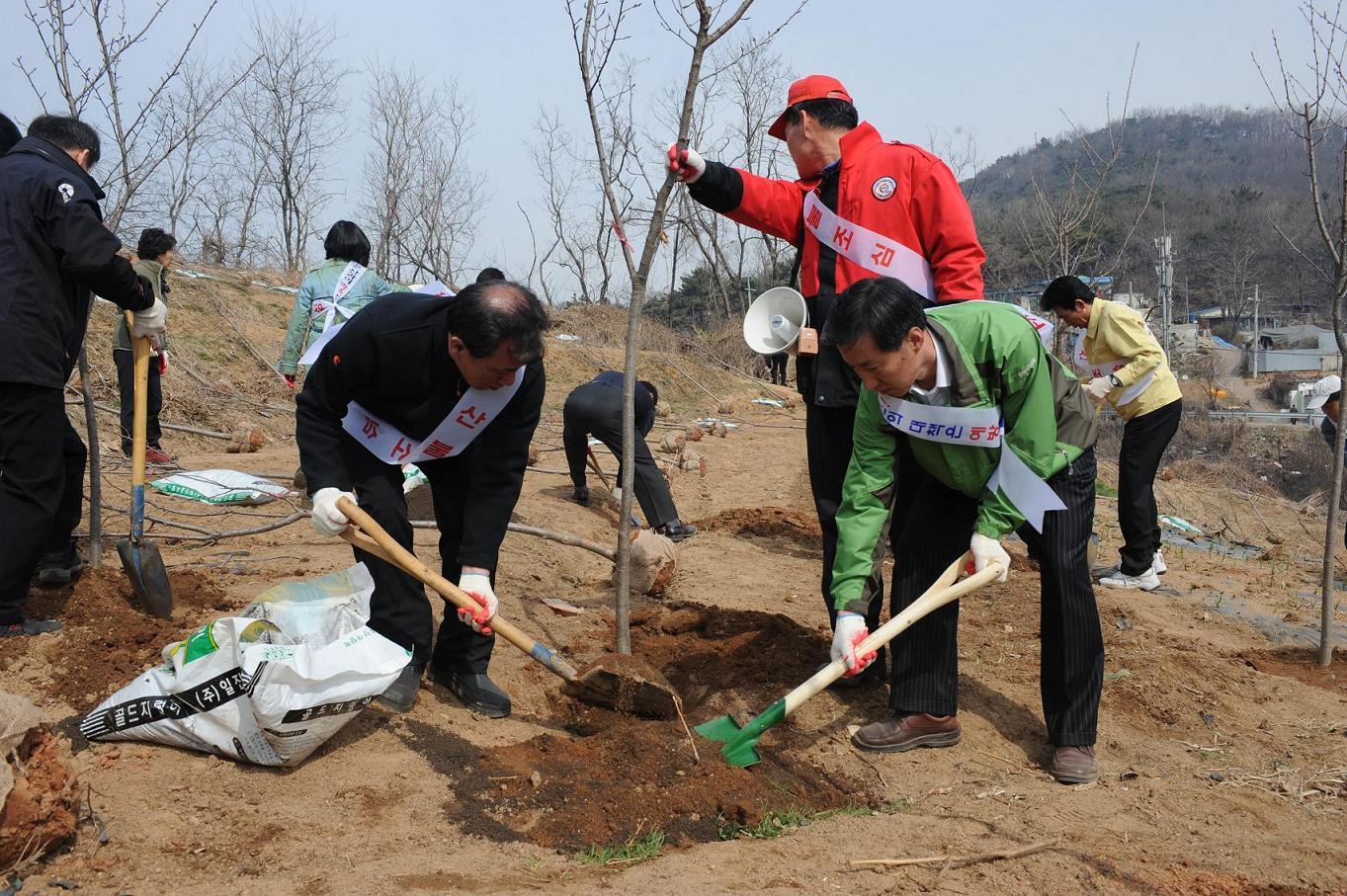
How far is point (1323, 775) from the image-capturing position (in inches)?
120

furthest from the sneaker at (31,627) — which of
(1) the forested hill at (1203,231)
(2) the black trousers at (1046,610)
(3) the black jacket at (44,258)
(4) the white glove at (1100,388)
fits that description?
(1) the forested hill at (1203,231)

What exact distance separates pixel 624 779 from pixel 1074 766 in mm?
1408

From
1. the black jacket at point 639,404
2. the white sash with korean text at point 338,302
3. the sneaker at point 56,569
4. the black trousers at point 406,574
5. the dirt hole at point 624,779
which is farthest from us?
the black jacket at point 639,404

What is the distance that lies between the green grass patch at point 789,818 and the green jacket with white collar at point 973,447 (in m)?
0.59

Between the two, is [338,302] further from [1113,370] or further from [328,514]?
[1113,370]

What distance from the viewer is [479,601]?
304 cm

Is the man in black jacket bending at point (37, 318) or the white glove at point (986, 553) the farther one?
the man in black jacket bending at point (37, 318)

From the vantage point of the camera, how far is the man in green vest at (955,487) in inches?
106

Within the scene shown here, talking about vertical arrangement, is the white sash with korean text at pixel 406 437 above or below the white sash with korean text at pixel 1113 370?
below

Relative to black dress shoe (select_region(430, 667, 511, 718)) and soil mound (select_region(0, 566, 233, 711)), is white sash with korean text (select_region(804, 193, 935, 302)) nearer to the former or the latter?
black dress shoe (select_region(430, 667, 511, 718))

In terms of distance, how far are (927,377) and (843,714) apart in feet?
4.43

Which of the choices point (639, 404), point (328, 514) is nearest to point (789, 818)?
point (328, 514)

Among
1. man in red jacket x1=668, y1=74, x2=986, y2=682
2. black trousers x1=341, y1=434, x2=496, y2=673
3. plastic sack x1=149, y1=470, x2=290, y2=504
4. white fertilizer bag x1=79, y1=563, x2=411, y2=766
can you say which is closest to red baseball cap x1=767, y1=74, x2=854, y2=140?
man in red jacket x1=668, y1=74, x2=986, y2=682

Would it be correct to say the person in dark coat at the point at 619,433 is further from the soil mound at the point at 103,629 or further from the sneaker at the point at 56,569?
the sneaker at the point at 56,569
